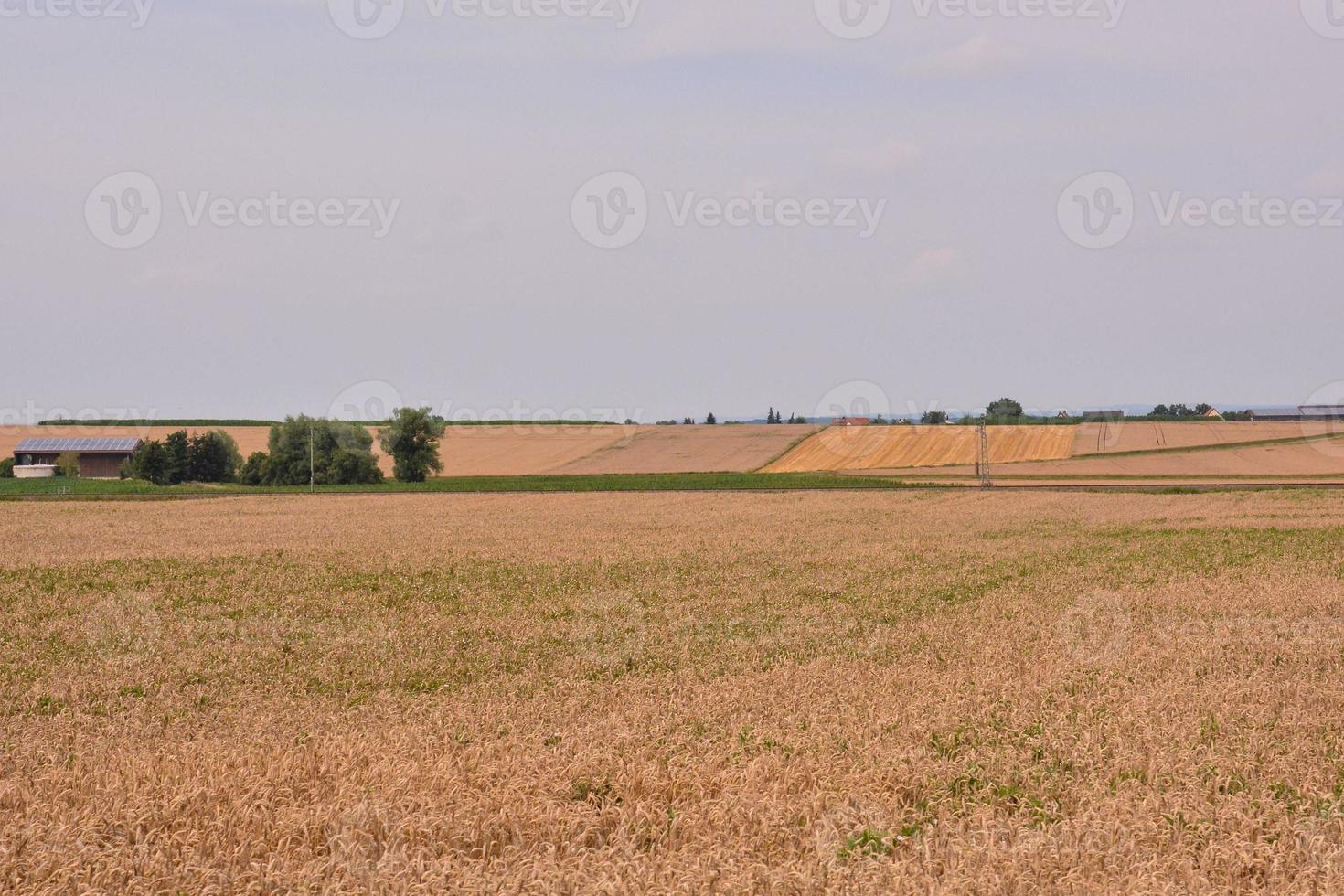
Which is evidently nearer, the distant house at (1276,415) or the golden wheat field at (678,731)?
the golden wheat field at (678,731)

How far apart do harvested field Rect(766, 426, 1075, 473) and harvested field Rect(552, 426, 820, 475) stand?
10.1ft

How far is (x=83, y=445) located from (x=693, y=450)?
206 feet

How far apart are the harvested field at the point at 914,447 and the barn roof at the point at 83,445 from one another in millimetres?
67310

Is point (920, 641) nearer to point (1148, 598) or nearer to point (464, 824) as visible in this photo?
point (1148, 598)

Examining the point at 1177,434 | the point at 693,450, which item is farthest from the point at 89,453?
the point at 1177,434

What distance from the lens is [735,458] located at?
112688 millimetres

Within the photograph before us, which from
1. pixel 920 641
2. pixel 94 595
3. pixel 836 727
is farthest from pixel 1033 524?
pixel 836 727

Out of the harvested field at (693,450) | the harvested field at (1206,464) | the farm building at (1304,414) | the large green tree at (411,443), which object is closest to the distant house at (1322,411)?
the farm building at (1304,414)

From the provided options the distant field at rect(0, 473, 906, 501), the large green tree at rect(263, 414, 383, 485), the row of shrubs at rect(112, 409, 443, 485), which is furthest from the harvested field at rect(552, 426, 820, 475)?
the large green tree at rect(263, 414, 383, 485)

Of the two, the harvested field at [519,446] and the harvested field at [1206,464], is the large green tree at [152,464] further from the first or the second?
the harvested field at [1206,464]

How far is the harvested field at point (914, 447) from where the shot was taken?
352 ft

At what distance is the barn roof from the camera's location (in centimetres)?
12144

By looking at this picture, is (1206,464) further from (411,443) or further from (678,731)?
(678,731)

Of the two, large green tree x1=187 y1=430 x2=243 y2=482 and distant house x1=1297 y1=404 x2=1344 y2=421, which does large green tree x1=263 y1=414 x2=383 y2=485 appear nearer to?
large green tree x1=187 y1=430 x2=243 y2=482
